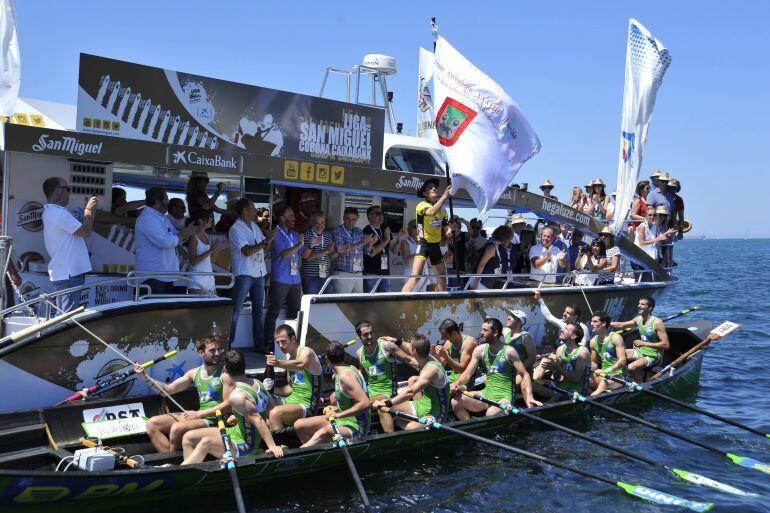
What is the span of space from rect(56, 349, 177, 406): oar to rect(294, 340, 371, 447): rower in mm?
1670

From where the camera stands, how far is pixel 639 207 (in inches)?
665

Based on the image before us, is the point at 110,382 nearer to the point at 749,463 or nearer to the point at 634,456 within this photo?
the point at 634,456

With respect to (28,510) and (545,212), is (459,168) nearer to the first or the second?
(545,212)

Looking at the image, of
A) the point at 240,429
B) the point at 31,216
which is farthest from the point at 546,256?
the point at 31,216

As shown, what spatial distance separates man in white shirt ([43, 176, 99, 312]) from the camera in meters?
8.76

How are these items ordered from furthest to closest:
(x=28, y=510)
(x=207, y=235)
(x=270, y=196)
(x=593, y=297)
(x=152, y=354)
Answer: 1. (x=593, y=297)
2. (x=270, y=196)
3. (x=207, y=235)
4. (x=152, y=354)
5. (x=28, y=510)

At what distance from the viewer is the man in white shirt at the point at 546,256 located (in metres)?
14.2

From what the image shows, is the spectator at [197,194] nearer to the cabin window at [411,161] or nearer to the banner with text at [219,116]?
the banner with text at [219,116]

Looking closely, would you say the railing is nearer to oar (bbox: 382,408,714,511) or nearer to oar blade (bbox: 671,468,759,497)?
oar (bbox: 382,408,714,511)

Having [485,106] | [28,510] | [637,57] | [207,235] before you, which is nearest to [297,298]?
[207,235]

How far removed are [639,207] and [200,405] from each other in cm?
1140

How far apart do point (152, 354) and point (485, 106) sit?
554cm

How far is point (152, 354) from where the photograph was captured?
8.91 meters

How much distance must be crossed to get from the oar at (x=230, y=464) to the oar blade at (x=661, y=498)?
14.7ft
